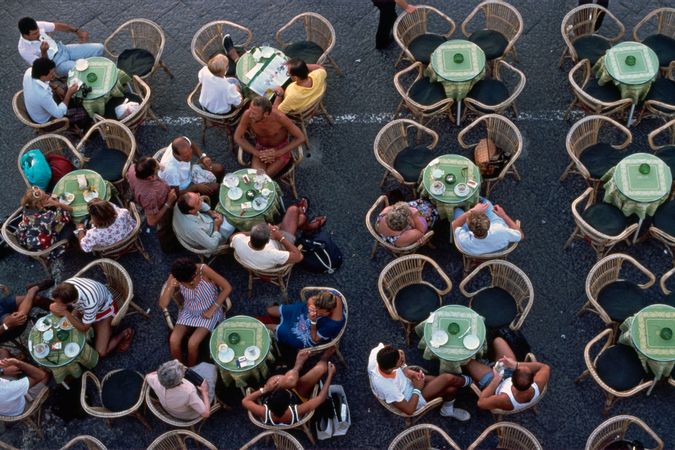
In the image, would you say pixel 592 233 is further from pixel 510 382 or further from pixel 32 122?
pixel 32 122

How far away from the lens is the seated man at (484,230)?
7902 mm

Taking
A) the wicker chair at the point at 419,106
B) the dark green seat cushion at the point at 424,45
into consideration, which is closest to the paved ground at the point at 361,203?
the wicker chair at the point at 419,106

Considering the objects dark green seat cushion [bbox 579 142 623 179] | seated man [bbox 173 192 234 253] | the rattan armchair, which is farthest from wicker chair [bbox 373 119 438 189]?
seated man [bbox 173 192 234 253]

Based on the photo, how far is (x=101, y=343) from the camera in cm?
830

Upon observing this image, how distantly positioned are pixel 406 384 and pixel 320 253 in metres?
2.01

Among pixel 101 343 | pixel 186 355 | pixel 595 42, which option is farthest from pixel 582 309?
pixel 101 343

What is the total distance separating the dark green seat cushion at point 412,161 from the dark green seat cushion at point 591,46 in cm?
254

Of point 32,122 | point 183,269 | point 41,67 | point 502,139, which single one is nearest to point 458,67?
point 502,139

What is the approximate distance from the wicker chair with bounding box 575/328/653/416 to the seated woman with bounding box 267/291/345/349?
2475 millimetres

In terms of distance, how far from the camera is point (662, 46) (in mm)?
9711

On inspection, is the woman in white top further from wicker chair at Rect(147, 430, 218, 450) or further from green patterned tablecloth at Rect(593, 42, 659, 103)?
green patterned tablecloth at Rect(593, 42, 659, 103)

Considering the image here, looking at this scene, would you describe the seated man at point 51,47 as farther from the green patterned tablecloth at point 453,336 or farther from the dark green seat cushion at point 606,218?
the dark green seat cushion at point 606,218

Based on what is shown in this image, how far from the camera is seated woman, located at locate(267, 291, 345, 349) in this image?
7.57 m

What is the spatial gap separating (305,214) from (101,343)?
8.98 ft
